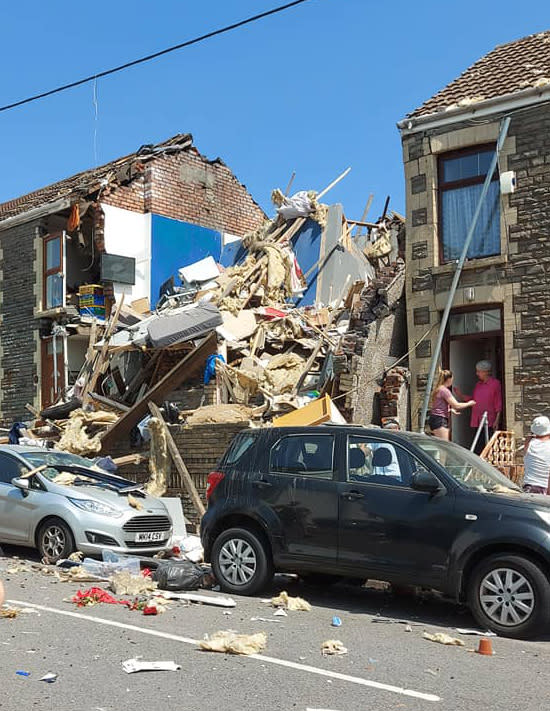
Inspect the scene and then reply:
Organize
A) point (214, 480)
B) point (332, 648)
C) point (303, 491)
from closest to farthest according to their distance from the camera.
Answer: point (332, 648), point (303, 491), point (214, 480)

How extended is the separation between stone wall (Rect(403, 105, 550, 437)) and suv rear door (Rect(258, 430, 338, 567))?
232 inches

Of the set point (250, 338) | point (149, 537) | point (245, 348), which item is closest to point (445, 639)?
point (149, 537)

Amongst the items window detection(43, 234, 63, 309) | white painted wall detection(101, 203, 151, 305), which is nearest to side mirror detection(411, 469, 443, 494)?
white painted wall detection(101, 203, 151, 305)

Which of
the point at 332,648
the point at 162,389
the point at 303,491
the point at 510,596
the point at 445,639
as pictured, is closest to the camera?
the point at 332,648

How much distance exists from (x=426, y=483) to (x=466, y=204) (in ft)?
26.3

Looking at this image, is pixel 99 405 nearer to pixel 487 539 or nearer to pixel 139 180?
pixel 139 180

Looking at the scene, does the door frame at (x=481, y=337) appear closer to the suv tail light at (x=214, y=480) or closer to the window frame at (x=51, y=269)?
the suv tail light at (x=214, y=480)

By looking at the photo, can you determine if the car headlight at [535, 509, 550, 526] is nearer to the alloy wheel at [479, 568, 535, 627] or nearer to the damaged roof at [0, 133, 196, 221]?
the alloy wheel at [479, 568, 535, 627]

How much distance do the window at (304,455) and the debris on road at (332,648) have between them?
2293mm

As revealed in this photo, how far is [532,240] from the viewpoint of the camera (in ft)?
46.4

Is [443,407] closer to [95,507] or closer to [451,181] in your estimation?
[451,181]

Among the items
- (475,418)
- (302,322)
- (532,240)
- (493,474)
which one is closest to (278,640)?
(493,474)

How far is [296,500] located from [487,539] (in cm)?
203

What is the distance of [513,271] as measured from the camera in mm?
14305
